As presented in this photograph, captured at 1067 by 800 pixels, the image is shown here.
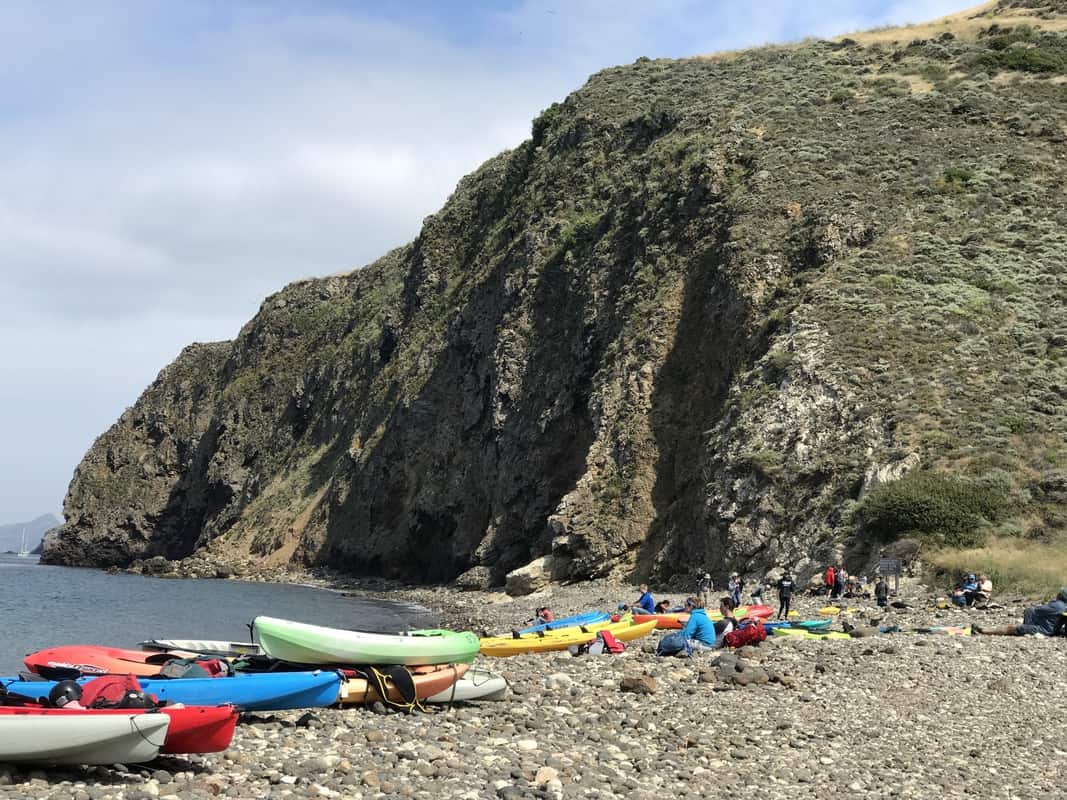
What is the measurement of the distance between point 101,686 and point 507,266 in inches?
2029

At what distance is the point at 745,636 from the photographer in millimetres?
19656

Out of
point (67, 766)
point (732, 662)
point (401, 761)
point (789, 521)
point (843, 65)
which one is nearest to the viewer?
point (67, 766)

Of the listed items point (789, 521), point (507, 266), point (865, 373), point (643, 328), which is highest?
point (507, 266)

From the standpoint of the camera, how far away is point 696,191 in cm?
4922

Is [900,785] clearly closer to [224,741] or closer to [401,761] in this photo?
[401,761]

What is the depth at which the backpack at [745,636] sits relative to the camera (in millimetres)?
19641

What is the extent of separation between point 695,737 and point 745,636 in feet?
22.0

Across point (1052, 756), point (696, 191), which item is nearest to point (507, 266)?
point (696, 191)

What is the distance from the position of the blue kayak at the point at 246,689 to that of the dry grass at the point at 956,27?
6210 centimetres

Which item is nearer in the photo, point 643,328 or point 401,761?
point 401,761

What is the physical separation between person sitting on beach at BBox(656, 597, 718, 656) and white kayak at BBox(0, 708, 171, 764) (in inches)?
430

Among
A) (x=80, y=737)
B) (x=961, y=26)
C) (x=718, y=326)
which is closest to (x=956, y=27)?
(x=961, y=26)

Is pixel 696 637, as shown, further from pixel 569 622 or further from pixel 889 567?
pixel 889 567

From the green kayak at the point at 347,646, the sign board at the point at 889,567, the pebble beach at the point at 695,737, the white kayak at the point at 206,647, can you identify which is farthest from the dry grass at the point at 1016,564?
the white kayak at the point at 206,647
